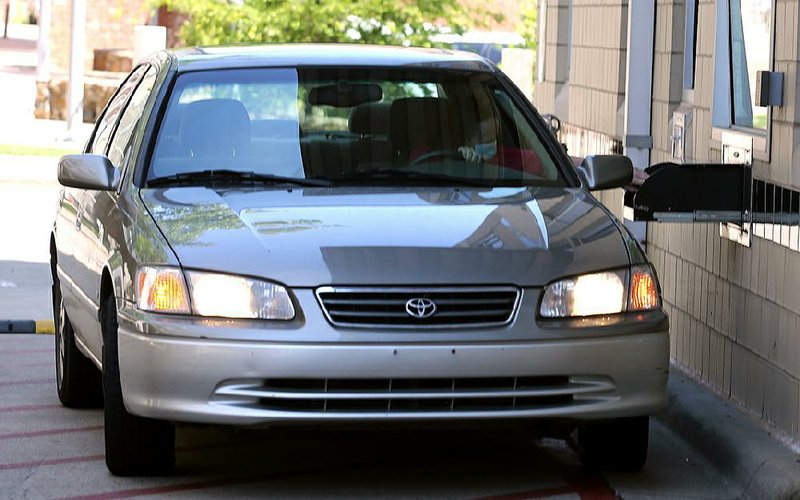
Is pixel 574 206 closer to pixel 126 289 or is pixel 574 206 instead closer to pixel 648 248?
pixel 126 289

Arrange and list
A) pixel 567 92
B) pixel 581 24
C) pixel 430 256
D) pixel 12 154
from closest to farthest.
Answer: pixel 430 256 → pixel 581 24 → pixel 567 92 → pixel 12 154

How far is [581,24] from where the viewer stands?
42.7 ft

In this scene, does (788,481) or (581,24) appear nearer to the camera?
(788,481)

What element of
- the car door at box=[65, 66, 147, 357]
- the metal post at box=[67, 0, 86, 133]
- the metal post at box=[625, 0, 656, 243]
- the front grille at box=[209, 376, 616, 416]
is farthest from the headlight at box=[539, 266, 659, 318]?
the metal post at box=[67, 0, 86, 133]

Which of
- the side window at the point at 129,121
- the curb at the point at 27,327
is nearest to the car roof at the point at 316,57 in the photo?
the side window at the point at 129,121

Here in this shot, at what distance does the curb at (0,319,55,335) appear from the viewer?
11414mm

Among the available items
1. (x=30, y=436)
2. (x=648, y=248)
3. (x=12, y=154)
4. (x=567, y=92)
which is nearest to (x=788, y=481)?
(x=30, y=436)

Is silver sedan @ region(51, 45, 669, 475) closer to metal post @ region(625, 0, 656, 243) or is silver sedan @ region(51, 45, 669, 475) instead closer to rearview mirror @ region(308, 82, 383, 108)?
rearview mirror @ region(308, 82, 383, 108)

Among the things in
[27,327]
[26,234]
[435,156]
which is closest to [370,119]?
[435,156]

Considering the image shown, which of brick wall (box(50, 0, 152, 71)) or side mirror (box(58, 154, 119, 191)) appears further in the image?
brick wall (box(50, 0, 152, 71))

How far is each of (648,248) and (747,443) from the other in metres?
3.41

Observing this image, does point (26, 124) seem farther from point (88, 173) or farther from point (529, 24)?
point (88, 173)

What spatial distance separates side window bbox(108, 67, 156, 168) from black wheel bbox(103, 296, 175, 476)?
1.13m

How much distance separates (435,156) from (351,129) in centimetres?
36
